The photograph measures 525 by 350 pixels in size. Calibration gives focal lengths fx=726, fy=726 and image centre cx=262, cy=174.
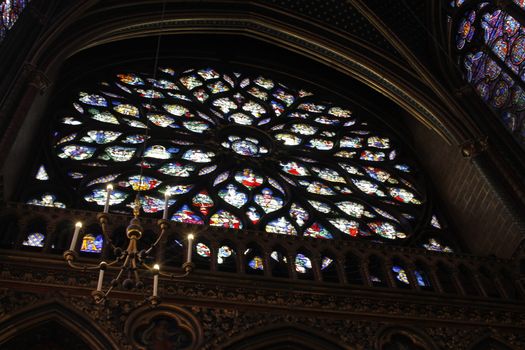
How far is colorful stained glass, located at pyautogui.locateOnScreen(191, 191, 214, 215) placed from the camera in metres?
10.2

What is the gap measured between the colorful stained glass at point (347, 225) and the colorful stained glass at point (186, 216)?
2027 millimetres

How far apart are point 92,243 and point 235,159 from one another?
11.5 feet

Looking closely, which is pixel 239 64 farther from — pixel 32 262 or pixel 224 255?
pixel 32 262

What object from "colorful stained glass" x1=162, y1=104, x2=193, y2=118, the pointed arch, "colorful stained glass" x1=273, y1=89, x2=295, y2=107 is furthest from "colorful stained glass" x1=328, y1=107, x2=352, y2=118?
the pointed arch

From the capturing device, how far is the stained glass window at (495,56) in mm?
11289

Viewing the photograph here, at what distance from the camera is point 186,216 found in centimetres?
995

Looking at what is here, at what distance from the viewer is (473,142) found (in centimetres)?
1130

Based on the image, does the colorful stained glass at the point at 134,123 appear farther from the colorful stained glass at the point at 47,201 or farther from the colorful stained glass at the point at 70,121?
the colorful stained glass at the point at 47,201

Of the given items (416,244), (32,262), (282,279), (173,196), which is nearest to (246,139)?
(173,196)

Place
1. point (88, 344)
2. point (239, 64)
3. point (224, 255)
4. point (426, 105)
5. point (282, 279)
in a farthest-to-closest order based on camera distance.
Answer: point (239, 64) < point (426, 105) < point (224, 255) < point (282, 279) < point (88, 344)

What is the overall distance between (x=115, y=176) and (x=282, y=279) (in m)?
3.36

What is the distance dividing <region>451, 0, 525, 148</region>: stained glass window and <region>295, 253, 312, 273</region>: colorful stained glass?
13.2ft

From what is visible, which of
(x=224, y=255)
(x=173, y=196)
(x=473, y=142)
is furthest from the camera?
(x=473, y=142)

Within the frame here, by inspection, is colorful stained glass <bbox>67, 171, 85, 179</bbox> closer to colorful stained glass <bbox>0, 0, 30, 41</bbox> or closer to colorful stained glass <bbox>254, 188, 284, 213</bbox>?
colorful stained glass <bbox>0, 0, 30, 41</bbox>
